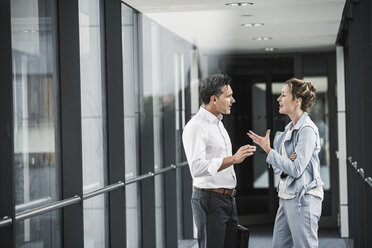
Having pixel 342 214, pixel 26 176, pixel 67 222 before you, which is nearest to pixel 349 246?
pixel 342 214

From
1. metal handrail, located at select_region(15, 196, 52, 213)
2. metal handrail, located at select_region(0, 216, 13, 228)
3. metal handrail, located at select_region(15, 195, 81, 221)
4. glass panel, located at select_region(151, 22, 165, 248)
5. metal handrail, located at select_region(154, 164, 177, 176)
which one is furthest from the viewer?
glass panel, located at select_region(151, 22, 165, 248)

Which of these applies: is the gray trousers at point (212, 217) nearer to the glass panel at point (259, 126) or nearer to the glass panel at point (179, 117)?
the glass panel at point (179, 117)

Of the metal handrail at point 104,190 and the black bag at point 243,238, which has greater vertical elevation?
the metal handrail at point 104,190

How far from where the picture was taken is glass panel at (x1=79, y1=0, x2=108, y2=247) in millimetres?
4922

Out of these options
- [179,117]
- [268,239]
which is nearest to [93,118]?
[179,117]

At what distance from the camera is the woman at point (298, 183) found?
14.4 ft

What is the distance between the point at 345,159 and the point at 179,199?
223 centimetres

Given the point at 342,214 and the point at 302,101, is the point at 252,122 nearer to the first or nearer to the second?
the point at 342,214

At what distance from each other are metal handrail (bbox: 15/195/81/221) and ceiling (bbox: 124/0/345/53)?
2.24 m

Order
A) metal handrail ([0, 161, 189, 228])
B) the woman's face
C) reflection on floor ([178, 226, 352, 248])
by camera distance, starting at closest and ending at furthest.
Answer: metal handrail ([0, 161, 189, 228]) → the woman's face → reflection on floor ([178, 226, 352, 248])

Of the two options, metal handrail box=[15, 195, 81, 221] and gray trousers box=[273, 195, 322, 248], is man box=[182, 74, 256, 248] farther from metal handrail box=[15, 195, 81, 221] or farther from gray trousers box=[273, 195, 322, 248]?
metal handrail box=[15, 195, 81, 221]

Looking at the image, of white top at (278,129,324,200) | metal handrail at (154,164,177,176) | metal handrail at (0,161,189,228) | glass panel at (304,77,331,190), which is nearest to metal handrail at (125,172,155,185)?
metal handrail at (0,161,189,228)

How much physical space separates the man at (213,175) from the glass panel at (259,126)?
6.29 meters

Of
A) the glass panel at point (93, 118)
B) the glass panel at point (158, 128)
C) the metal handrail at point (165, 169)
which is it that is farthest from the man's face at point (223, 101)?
the glass panel at point (158, 128)
